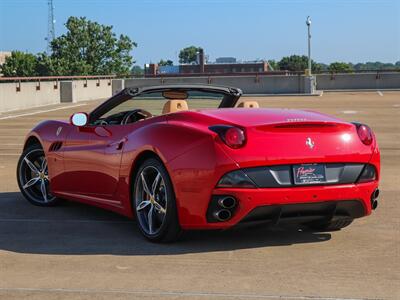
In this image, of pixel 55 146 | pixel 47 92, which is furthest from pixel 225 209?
pixel 47 92

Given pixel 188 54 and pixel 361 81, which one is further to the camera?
pixel 188 54

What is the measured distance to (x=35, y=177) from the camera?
23.1 ft

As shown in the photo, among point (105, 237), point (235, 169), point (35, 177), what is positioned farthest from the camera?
point (35, 177)

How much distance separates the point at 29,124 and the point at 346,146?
15979 mm

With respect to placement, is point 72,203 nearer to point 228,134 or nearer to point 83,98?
Result: point 228,134

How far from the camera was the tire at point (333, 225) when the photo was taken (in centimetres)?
545

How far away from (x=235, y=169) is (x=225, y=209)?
0.32 metres

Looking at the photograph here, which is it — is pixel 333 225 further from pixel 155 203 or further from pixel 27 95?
pixel 27 95

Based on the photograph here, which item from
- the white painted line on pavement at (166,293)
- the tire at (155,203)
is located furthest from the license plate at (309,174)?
the white painted line on pavement at (166,293)

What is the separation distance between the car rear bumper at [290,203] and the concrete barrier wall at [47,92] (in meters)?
22.5

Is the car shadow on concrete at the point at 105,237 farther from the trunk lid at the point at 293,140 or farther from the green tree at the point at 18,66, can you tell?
the green tree at the point at 18,66

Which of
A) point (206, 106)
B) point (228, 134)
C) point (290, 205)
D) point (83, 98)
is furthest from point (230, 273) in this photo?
point (83, 98)

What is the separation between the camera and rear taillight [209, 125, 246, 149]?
461 cm

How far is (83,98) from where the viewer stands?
3703 cm
